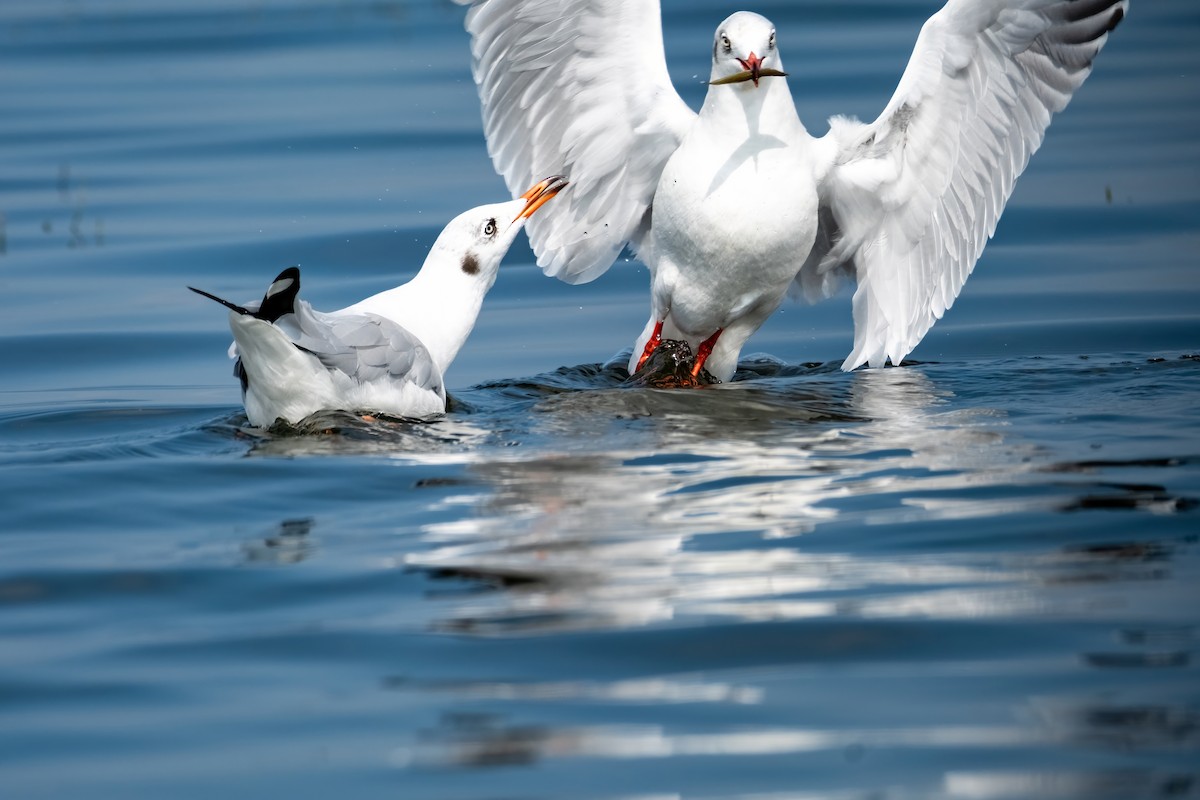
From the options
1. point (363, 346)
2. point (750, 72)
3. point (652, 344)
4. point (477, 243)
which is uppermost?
point (750, 72)

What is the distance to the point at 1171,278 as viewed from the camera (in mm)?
10703

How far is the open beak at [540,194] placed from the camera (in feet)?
27.3

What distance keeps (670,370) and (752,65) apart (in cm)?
170

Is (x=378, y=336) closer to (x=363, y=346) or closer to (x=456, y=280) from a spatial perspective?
(x=363, y=346)

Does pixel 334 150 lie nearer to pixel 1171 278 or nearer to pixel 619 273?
pixel 619 273

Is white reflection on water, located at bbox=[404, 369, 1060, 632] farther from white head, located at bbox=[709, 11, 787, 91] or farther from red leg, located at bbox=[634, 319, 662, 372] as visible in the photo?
white head, located at bbox=[709, 11, 787, 91]

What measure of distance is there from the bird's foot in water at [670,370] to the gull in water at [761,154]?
5 centimetres

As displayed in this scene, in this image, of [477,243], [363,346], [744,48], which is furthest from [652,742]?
[477,243]

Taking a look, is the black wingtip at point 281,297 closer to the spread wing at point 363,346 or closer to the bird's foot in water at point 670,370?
the spread wing at point 363,346

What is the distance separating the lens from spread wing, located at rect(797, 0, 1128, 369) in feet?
25.4

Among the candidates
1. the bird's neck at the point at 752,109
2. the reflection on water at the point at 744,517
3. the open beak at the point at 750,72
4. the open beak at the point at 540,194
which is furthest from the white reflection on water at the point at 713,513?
the open beak at the point at 750,72

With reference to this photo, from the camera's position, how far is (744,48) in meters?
7.64

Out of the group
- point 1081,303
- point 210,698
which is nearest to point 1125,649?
point 210,698

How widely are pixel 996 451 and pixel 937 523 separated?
3.57ft
